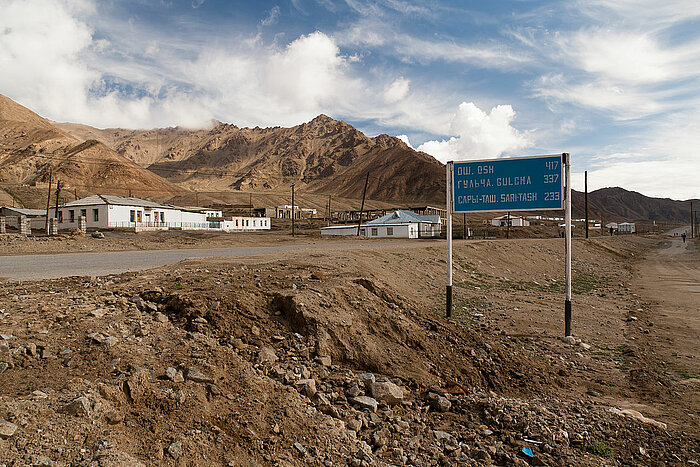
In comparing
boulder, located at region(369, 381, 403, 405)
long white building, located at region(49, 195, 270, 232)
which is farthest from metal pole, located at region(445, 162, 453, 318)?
long white building, located at region(49, 195, 270, 232)

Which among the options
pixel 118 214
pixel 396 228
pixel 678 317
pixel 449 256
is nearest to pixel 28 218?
pixel 118 214

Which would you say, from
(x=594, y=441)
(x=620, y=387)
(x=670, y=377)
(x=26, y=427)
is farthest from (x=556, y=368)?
(x=26, y=427)

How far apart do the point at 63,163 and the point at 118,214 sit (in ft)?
304

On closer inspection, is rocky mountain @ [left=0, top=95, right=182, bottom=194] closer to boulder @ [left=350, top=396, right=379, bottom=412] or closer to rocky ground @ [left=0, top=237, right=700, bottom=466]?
rocky ground @ [left=0, top=237, right=700, bottom=466]

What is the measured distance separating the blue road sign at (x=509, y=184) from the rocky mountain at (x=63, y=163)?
5034 inches

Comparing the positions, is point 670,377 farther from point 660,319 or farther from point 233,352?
point 233,352

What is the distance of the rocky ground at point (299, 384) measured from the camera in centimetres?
343

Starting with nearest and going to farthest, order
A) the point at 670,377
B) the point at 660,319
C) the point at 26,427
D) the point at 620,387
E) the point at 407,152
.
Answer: the point at 26,427
the point at 620,387
the point at 670,377
the point at 660,319
the point at 407,152

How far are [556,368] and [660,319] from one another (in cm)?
698

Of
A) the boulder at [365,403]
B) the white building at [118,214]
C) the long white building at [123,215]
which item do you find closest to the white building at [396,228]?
the long white building at [123,215]

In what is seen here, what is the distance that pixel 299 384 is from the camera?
468 centimetres

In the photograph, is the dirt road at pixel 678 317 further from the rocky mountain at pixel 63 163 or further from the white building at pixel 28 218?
the rocky mountain at pixel 63 163

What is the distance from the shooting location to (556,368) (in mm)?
Answer: 6824

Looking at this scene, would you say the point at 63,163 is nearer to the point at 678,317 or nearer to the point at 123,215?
the point at 123,215
